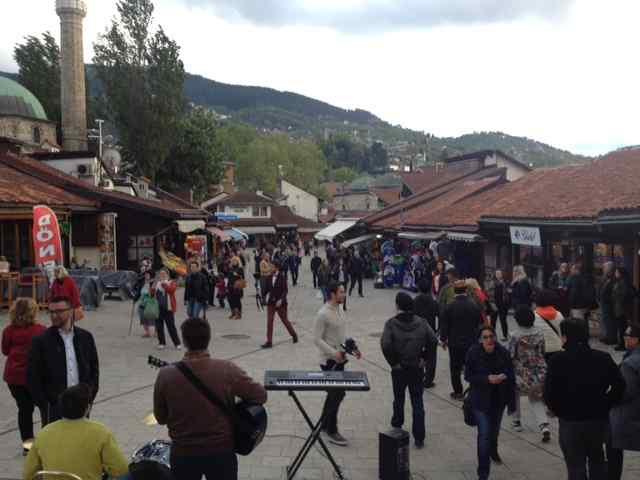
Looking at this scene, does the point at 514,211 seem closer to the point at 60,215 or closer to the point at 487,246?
the point at 487,246

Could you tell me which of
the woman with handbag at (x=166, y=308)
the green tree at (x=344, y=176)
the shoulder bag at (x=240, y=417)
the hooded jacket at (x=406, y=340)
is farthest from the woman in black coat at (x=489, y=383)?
the green tree at (x=344, y=176)

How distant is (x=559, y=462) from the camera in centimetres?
628

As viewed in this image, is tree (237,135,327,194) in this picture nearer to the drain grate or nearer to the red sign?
the red sign

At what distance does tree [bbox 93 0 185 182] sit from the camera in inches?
1533

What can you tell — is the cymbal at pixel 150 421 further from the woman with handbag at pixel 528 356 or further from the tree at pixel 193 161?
the tree at pixel 193 161

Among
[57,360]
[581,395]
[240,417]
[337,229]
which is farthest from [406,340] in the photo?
[337,229]

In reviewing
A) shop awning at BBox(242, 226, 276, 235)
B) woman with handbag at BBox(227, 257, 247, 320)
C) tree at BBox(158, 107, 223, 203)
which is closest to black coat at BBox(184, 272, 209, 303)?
woman with handbag at BBox(227, 257, 247, 320)

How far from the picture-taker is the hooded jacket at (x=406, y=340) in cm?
656

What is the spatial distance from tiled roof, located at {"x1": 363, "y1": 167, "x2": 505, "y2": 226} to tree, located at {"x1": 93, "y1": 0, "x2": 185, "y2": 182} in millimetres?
15812

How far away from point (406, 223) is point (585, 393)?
20573mm

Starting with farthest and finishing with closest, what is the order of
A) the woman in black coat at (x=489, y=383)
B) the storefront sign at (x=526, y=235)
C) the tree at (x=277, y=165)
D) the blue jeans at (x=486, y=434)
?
the tree at (x=277, y=165) < the storefront sign at (x=526, y=235) < the woman in black coat at (x=489, y=383) < the blue jeans at (x=486, y=434)

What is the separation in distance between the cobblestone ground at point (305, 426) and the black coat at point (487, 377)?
28.3 inches

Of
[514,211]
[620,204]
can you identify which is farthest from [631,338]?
[514,211]

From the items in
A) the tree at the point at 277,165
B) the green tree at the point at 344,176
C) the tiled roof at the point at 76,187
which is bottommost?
the tiled roof at the point at 76,187
